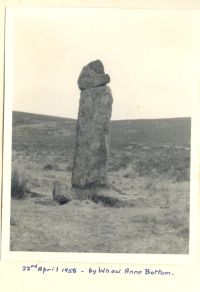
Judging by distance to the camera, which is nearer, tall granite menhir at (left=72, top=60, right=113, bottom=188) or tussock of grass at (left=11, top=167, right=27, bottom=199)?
tussock of grass at (left=11, top=167, right=27, bottom=199)

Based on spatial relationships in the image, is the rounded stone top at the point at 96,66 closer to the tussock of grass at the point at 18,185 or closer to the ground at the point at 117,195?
the ground at the point at 117,195

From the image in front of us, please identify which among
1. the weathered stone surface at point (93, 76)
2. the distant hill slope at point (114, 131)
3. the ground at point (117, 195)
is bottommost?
the ground at point (117, 195)

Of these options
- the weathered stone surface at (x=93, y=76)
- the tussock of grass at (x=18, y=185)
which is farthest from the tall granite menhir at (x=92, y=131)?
the tussock of grass at (x=18, y=185)

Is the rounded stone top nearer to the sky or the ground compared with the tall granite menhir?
nearer to the sky

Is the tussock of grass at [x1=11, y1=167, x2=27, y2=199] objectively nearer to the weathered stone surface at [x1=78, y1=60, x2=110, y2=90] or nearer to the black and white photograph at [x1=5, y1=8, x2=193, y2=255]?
the black and white photograph at [x1=5, y1=8, x2=193, y2=255]

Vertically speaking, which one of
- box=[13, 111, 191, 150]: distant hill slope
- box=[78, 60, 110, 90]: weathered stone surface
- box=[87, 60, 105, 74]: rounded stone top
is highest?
box=[87, 60, 105, 74]: rounded stone top

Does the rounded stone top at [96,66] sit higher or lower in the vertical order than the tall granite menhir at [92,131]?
higher

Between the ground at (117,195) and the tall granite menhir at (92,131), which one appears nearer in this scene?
the ground at (117,195)

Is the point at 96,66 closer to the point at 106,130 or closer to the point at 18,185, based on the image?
the point at 106,130

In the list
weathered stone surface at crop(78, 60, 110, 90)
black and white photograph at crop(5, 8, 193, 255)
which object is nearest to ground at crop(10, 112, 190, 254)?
black and white photograph at crop(5, 8, 193, 255)
